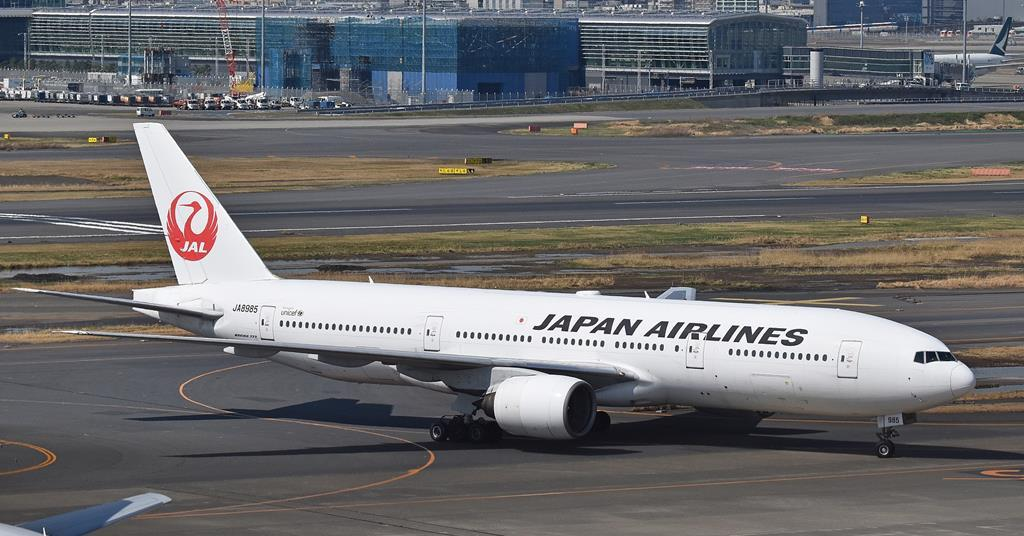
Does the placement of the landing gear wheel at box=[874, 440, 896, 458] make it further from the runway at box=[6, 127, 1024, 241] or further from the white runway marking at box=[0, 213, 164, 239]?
the white runway marking at box=[0, 213, 164, 239]

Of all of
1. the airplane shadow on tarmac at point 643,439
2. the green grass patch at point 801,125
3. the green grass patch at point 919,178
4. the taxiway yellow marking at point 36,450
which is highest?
the green grass patch at point 801,125

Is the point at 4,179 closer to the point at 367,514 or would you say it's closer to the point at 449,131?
the point at 449,131

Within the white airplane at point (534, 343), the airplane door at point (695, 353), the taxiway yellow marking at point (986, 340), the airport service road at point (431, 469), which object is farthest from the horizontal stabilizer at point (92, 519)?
the taxiway yellow marking at point (986, 340)

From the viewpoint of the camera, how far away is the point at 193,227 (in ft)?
163

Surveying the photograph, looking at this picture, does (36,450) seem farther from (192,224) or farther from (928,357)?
(928,357)

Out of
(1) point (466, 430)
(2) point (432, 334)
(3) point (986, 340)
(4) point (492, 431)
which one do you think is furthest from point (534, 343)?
(3) point (986, 340)

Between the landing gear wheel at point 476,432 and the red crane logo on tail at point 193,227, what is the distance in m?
11.6

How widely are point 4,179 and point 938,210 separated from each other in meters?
75.0

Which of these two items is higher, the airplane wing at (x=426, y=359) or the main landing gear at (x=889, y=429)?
the airplane wing at (x=426, y=359)

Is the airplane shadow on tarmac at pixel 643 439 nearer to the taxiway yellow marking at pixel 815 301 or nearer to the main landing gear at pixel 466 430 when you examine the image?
the main landing gear at pixel 466 430

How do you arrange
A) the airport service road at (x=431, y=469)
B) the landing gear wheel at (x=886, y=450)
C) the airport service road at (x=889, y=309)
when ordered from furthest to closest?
the airport service road at (x=889, y=309)
the landing gear wheel at (x=886, y=450)
the airport service road at (x=431, y=469)

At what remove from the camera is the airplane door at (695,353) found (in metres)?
41.6

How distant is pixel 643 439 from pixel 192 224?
1648 cm

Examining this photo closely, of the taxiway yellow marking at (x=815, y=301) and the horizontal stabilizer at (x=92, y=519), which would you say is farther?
the taxiway yellow marking at (x=815, y=301)
